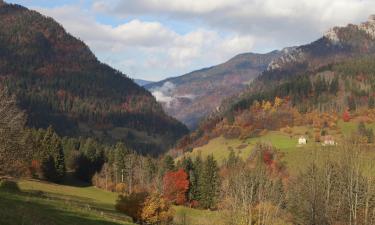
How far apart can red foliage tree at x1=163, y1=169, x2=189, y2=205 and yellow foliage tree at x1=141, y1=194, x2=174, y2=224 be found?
54.3 meters

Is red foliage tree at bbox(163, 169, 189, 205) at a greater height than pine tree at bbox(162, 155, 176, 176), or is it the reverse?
pine tree at bbox(162, 155, 176, 176)

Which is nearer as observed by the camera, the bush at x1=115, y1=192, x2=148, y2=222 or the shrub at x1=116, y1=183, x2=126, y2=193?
the bush at x1=115, y1=192, x2=148, y2=222

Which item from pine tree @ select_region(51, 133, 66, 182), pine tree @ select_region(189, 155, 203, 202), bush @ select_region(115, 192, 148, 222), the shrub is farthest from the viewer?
the shrub

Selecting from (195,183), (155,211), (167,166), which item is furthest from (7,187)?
(167,166)

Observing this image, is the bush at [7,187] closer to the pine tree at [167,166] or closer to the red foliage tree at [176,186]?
the red foliage tree at [176,186]

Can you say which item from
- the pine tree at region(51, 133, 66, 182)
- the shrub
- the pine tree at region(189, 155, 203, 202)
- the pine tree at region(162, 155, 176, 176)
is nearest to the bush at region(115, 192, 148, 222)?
the pine tree at region(51, 133, 66, 182)

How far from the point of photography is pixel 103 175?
158875mm

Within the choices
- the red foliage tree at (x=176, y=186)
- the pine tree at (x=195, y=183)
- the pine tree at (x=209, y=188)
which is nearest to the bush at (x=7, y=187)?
the red foliage tree at (x=176, y=186)

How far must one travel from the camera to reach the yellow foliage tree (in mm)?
77375

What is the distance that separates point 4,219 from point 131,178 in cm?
12996

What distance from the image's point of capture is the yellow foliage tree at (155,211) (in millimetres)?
77375

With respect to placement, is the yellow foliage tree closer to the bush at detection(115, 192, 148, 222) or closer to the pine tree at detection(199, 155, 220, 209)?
the bush at detection(115, 192, 148, 222)

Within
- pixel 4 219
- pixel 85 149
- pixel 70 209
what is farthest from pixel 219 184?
pixel 4 219

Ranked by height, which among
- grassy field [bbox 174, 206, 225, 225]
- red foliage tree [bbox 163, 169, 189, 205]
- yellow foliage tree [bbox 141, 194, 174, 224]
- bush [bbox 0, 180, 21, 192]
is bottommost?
grassy field [bbox 174, 206, 225, 225]
